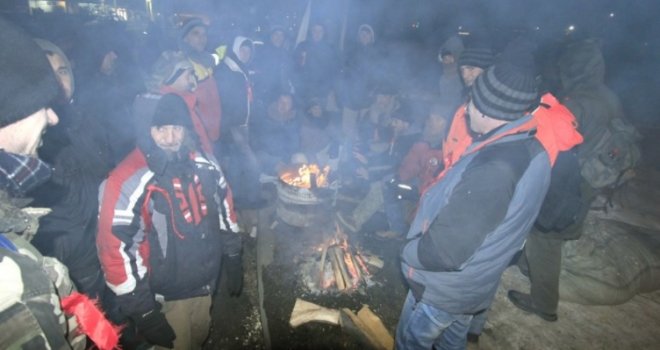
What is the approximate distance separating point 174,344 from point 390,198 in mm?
3928

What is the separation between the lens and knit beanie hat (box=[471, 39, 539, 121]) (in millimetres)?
2289

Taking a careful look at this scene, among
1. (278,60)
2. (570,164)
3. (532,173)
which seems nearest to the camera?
(532,173)

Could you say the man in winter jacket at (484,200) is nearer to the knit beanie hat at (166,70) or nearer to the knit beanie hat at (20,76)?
the knit beanie hat at (20,76)

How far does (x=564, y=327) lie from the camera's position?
4.29 m

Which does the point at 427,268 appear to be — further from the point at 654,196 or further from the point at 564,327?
the point at 654,196

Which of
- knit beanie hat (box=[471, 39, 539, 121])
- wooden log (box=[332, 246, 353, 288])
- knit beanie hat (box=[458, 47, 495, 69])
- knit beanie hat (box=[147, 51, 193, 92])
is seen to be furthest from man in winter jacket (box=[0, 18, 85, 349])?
knit beanie hat (box=[458, 47, 495, 69])

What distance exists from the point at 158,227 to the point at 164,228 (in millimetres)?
47

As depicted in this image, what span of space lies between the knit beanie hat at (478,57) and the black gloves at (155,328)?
5.08m

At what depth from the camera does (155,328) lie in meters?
2.84

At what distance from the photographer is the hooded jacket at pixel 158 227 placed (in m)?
2.50

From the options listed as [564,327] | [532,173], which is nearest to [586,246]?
[564,327]

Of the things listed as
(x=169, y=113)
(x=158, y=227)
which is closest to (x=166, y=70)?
(x=169, y=113)

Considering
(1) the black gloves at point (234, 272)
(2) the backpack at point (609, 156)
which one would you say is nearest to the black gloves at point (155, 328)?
(1) the black gloves at point (234, 272)

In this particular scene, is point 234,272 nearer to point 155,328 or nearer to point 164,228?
point 155,328
